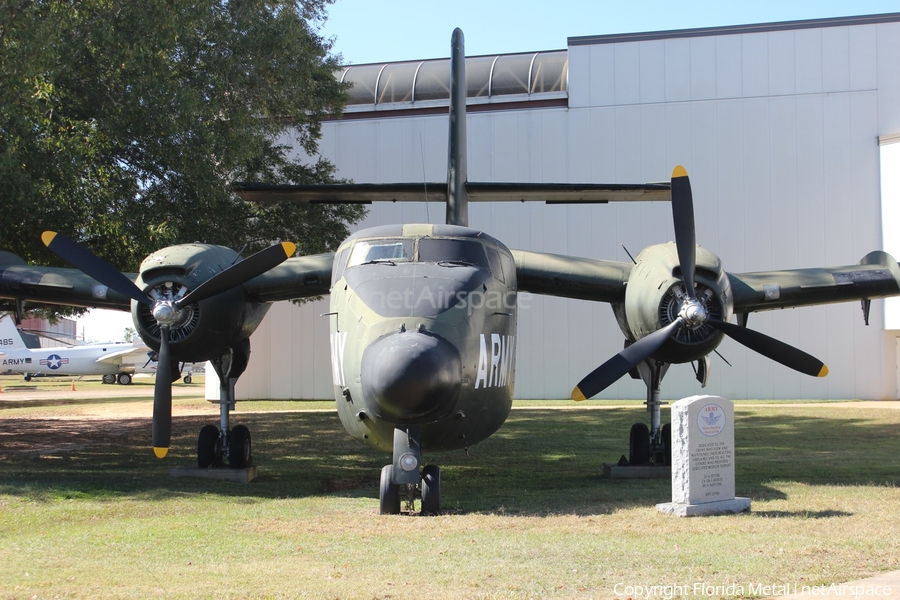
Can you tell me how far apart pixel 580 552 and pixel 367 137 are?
2998cm

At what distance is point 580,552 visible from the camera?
7918 mm

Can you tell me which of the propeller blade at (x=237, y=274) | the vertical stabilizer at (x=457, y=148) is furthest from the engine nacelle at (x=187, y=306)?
the vertical stabilizer at (x=457, y=148)

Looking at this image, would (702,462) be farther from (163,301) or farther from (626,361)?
(163,301)

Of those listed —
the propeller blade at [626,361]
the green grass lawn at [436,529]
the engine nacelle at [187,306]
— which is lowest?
the green grass lawn at [436,529]

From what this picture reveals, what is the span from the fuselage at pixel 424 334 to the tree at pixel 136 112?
5326 millimetres

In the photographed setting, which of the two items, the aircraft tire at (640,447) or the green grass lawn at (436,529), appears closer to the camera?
the green grass lawn at (436,529)

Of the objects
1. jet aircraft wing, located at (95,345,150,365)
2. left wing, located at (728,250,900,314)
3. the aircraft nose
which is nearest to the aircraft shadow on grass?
the aircraft nose

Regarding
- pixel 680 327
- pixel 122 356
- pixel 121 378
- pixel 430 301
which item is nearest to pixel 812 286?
pixel 680 327

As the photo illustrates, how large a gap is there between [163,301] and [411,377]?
5.64 metres

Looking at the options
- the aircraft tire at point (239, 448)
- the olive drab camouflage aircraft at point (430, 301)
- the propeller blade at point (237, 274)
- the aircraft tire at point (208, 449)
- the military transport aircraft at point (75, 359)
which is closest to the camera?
the olive drab camouflage aircraft at point (430, 301)

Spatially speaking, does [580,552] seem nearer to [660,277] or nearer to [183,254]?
[660,277]

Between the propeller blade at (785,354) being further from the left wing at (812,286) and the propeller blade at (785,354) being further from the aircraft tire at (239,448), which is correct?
the aircraft tire at (239,448)

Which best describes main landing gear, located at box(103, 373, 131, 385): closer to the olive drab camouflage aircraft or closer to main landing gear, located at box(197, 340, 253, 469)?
the olive drab camouflage aircraft

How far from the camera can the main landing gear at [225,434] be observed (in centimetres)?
1432
